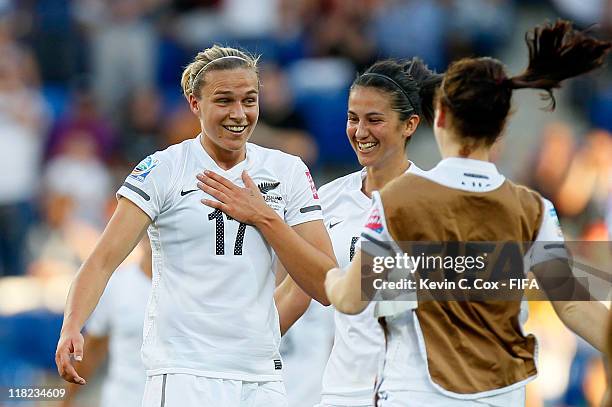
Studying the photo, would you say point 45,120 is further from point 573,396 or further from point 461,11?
point 573,396

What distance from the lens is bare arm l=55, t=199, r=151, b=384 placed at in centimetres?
519

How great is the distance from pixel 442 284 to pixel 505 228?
292 millimetres

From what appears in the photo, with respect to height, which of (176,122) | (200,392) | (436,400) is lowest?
(436,400)

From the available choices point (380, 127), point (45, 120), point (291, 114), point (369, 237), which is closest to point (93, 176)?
point (45, 120)

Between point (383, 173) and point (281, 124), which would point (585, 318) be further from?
point (281, 124)

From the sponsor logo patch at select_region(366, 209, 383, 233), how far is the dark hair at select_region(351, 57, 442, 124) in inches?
71.1

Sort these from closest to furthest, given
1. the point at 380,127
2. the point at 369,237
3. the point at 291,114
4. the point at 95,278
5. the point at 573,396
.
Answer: the point at 369,237
the point at 95,278
the point at 380,127
the point at 573,396
the point at 291,114

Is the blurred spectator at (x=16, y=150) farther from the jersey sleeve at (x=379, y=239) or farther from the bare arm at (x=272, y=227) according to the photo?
the jersey sleeve at (x=379, y=239)

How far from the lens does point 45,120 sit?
13062mm

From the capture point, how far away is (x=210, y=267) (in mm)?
5359

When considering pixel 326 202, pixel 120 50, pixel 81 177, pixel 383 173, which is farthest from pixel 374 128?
pixel 120 50

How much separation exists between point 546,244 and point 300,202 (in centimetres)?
130

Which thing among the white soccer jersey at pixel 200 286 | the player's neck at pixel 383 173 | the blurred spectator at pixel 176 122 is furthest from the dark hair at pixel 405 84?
the blurred spectator at pixel 176 122

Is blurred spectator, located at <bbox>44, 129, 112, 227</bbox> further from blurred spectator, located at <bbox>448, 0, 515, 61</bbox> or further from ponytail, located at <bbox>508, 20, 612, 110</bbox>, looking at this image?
ponytail, located at <bbox>508, 20, 612, 110</bbox>
